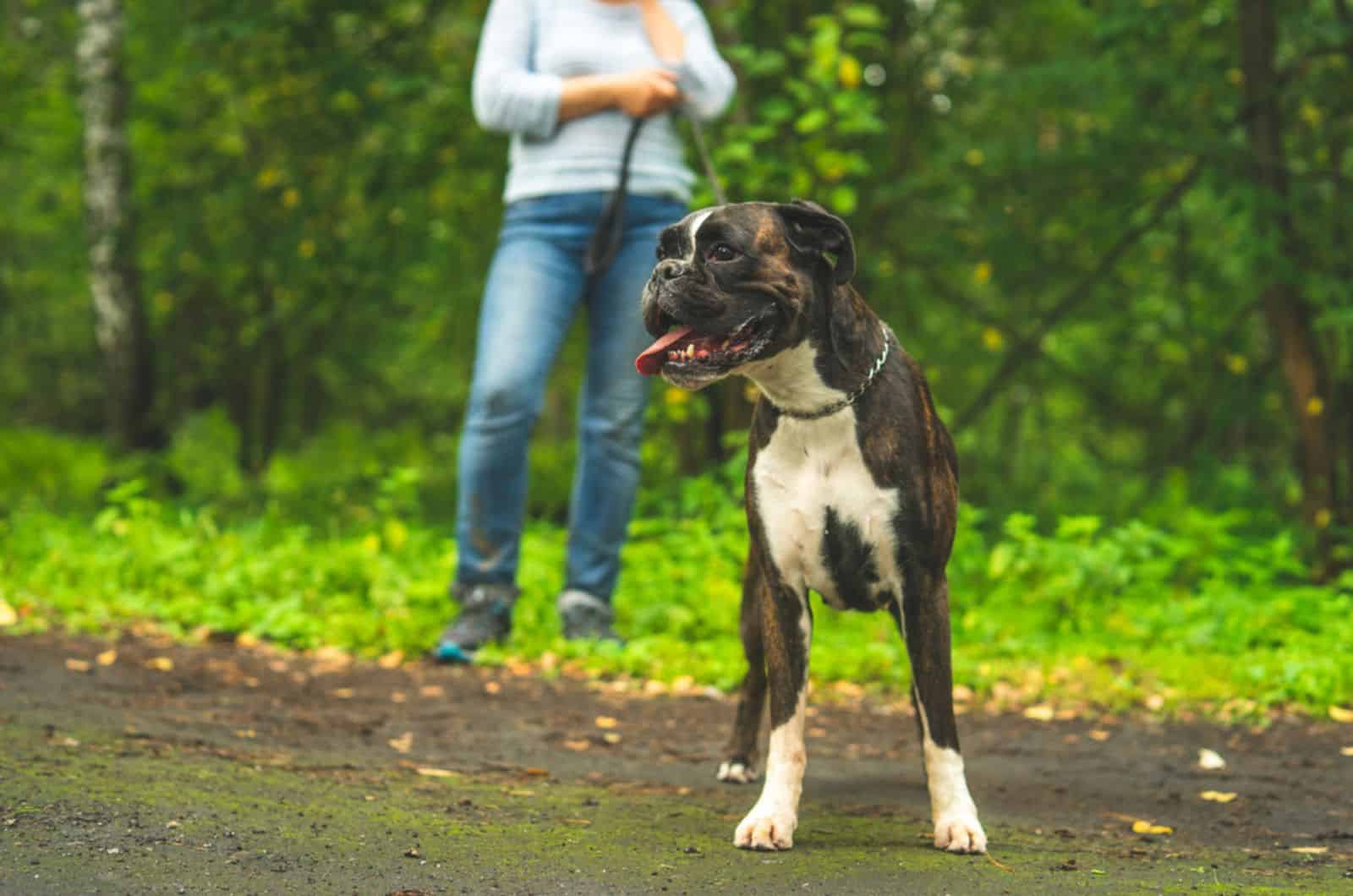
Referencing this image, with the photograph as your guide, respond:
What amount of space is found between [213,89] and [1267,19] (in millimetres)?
9087

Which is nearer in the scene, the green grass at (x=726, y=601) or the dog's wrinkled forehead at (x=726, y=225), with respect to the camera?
the dog's wrinkled forehead at (x=726, y=225)

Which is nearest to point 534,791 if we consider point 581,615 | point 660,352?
point 660,352

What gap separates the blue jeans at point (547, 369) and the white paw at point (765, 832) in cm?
263

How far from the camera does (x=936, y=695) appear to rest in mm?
3383

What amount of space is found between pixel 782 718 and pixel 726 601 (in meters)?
3.01

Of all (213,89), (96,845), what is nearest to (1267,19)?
(96,845)

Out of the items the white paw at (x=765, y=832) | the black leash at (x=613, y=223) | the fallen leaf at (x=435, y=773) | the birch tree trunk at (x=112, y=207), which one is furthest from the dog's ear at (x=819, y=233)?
the birch tree trunk at (x=112, y=207)

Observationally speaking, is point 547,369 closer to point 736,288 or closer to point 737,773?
point 737,773

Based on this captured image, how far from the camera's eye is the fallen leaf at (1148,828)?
368 cm

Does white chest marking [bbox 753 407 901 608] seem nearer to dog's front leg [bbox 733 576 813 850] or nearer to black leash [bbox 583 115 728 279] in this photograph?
dog's front leg [bbox 733 576 813 850]

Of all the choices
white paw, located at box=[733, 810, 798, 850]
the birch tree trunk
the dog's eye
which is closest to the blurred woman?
the dog's eye

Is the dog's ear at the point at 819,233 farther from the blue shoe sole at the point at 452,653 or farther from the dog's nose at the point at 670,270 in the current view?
the blue shoe sole at the point at 452,653

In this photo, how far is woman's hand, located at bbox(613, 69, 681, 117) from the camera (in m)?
5.41

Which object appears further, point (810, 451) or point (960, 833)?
point (810, 451)
